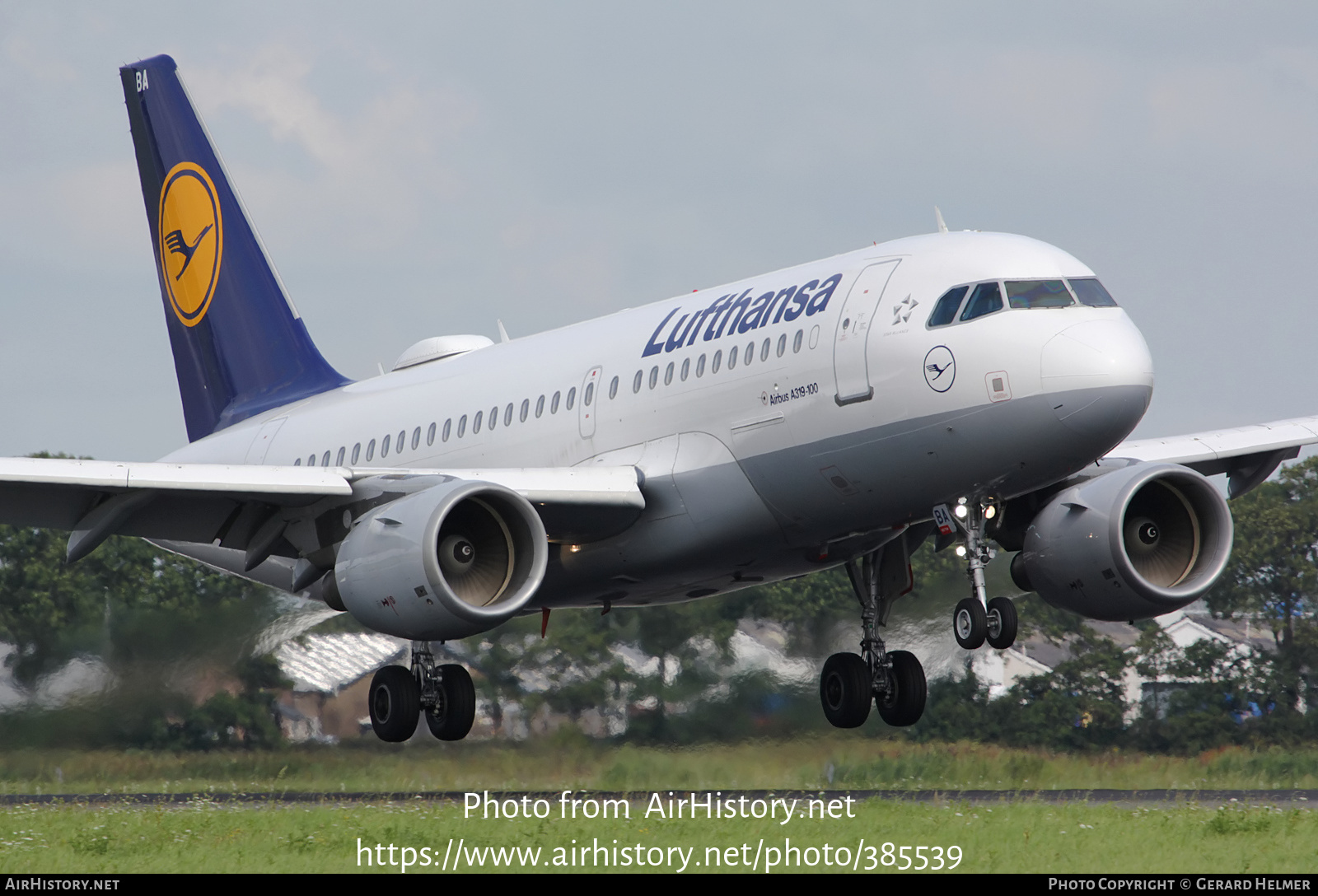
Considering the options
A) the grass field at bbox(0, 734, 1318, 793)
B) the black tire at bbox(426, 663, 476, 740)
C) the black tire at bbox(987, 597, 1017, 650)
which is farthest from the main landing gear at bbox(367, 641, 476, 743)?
the black tire at bbox(987, 597, 1017, 650)

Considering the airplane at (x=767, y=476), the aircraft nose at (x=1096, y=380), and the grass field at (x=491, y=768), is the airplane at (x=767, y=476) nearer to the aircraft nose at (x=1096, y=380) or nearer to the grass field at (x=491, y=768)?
the aircraft nose at (x=1096, y=380)

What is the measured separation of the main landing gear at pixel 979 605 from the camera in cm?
1831

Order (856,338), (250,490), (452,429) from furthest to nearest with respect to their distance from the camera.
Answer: (452,429) → (250,490) → (856,338)

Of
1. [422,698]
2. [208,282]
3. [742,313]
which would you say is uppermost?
[208,282]

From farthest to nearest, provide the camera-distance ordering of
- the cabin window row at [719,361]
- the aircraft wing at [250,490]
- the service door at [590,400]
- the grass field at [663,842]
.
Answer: the service door at [590,400]
the aircraft wing at [250,490]
the cabin window row at [719,361]
the grass field at [663,842]

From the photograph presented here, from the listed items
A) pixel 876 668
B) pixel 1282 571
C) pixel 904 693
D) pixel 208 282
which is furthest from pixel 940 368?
pixel 1282 571

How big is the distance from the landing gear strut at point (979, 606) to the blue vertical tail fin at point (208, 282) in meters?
12.0

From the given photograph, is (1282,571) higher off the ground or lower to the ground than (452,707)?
higher

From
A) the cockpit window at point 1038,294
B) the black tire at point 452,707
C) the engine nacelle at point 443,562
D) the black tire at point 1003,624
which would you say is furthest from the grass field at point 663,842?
the cockpit window at point 1038,294

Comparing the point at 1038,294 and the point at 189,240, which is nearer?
the point at 1038,294

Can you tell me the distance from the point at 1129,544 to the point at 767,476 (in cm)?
464

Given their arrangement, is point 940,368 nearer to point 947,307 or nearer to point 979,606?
point 947,307

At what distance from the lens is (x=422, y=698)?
22.2m

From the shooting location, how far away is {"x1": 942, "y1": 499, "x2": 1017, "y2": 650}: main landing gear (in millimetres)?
18312
